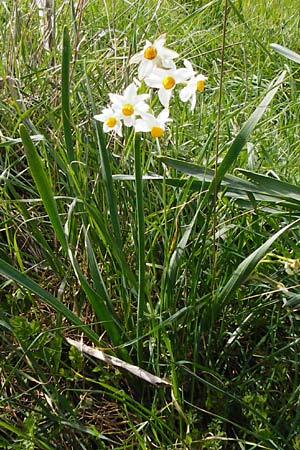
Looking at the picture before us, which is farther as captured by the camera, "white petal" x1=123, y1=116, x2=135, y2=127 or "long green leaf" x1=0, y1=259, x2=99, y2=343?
"long green leaf" x1=0, y1=259, x2=99, y2=343

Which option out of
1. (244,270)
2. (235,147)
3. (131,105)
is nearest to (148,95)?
(131,105)

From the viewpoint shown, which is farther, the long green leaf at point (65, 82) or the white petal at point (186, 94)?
the long green leaf at point (65, 82)

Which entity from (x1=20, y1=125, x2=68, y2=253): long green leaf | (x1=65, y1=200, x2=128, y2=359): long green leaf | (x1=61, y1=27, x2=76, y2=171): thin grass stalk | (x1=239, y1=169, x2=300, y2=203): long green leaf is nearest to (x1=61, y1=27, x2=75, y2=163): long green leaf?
(x1=61, y1=27, x2=76, y2=171): thin grass stalk

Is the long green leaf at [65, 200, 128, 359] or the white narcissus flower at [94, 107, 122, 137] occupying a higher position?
the white narcissus flower at [94, 107, 122, 137]

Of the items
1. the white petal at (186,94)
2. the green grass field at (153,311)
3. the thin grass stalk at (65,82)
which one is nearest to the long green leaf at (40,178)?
the green grass field at (153,311)

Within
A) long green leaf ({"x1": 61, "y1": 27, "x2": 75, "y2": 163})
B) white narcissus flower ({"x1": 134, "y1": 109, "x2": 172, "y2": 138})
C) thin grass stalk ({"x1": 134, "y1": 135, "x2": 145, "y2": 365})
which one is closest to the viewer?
white narcissus flower ({"x1": 134, "y1": 109, "x2": 172, "y2": 138})

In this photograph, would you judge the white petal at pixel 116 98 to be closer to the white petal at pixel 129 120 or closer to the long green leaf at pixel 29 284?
the white petal at pixel 129 120

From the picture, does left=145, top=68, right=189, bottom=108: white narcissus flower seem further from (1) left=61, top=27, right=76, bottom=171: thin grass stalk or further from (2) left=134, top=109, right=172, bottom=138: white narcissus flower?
(1) left=61, top=27, right=76, bottom=171: thin grass stalk

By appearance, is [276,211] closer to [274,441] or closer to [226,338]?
[226,338]
